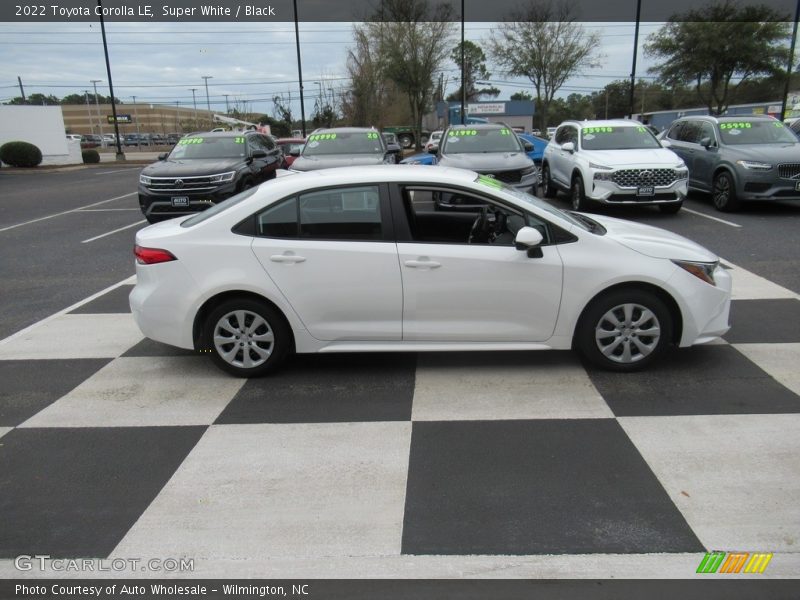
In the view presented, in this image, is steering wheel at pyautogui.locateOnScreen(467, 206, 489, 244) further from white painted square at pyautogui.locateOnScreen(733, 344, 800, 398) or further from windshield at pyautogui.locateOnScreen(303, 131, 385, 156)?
windshield at pyautogui.locateOnScreen(303, 131, 385, 156)

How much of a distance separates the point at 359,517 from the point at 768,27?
4189 cm

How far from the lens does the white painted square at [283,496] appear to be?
Result: 306 centimetres

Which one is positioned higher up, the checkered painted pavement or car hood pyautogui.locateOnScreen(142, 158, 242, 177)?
car hood pyautogui.locateOnScreen(142, 158, 242, 177)

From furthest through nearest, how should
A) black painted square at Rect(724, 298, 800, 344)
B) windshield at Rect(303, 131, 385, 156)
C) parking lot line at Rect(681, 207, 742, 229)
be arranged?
windshield at Rect(303, 131, 385, 156) → parking lot line at Rect(681, 207, 742, 229) → black painted square at Rect(724, 298, 800, 344)

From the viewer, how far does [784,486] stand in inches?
133

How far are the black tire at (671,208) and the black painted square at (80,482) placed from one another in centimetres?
1043

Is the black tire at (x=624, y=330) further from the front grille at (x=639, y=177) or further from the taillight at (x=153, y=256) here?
the front grille at (x=639, y=177)

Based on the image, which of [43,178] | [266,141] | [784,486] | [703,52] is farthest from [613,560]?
[703,52]

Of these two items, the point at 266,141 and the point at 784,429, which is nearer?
the point at 784,429

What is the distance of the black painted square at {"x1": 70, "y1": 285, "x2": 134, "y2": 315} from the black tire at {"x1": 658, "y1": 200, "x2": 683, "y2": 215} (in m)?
9.57

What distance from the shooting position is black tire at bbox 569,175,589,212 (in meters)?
11.9

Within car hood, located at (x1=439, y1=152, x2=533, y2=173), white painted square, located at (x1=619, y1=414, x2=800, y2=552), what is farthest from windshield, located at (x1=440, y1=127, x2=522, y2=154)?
white painted square, located at (x1=619, y1=414, x2=800, y2=552)

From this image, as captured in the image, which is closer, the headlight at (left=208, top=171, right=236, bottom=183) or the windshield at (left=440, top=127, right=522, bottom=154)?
the headlight at (left=208, top=171, right=236, bottom=183)

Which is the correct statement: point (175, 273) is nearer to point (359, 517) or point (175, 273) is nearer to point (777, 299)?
point (359, 517)
